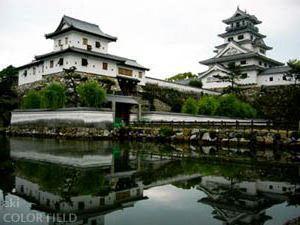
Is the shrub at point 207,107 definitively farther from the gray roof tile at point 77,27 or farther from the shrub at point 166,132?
the gray roof tile at point 77,27

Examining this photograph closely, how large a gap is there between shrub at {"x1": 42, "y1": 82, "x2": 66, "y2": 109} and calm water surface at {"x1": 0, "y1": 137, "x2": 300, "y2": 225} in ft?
65.8

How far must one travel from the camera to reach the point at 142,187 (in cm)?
914

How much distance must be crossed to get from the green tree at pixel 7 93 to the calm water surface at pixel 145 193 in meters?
30.3

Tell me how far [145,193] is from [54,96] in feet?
85.8

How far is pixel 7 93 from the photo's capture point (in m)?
44.1

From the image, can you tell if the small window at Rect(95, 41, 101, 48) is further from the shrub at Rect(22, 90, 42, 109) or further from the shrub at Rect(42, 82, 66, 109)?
the shrub at Rect(42, 82, 66, 109)

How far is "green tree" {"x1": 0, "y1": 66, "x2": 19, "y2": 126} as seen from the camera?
134 ft

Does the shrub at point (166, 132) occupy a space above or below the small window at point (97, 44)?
below

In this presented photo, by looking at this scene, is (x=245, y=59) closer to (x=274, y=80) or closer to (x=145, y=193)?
(x=274, y=80)

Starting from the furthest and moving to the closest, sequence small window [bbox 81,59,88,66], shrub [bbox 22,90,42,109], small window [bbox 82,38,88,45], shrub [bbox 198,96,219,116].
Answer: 1. small window [bbox 82,38,88,45]
2. shrub [bbox 198,96,219,116]
3. small window [bbox 81,59,88,66]
4. shrub [bbox 22,90,42,109]

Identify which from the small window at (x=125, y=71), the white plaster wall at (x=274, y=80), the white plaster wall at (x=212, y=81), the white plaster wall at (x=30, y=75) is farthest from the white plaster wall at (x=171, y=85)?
the white plaster wall at (x=30, y=75)

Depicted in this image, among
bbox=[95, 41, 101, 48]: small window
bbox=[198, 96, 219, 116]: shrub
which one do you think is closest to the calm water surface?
bbox=[198, 96, 219, 116]: shrub

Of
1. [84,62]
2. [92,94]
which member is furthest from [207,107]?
[84,62]

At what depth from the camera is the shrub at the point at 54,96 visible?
107ft
